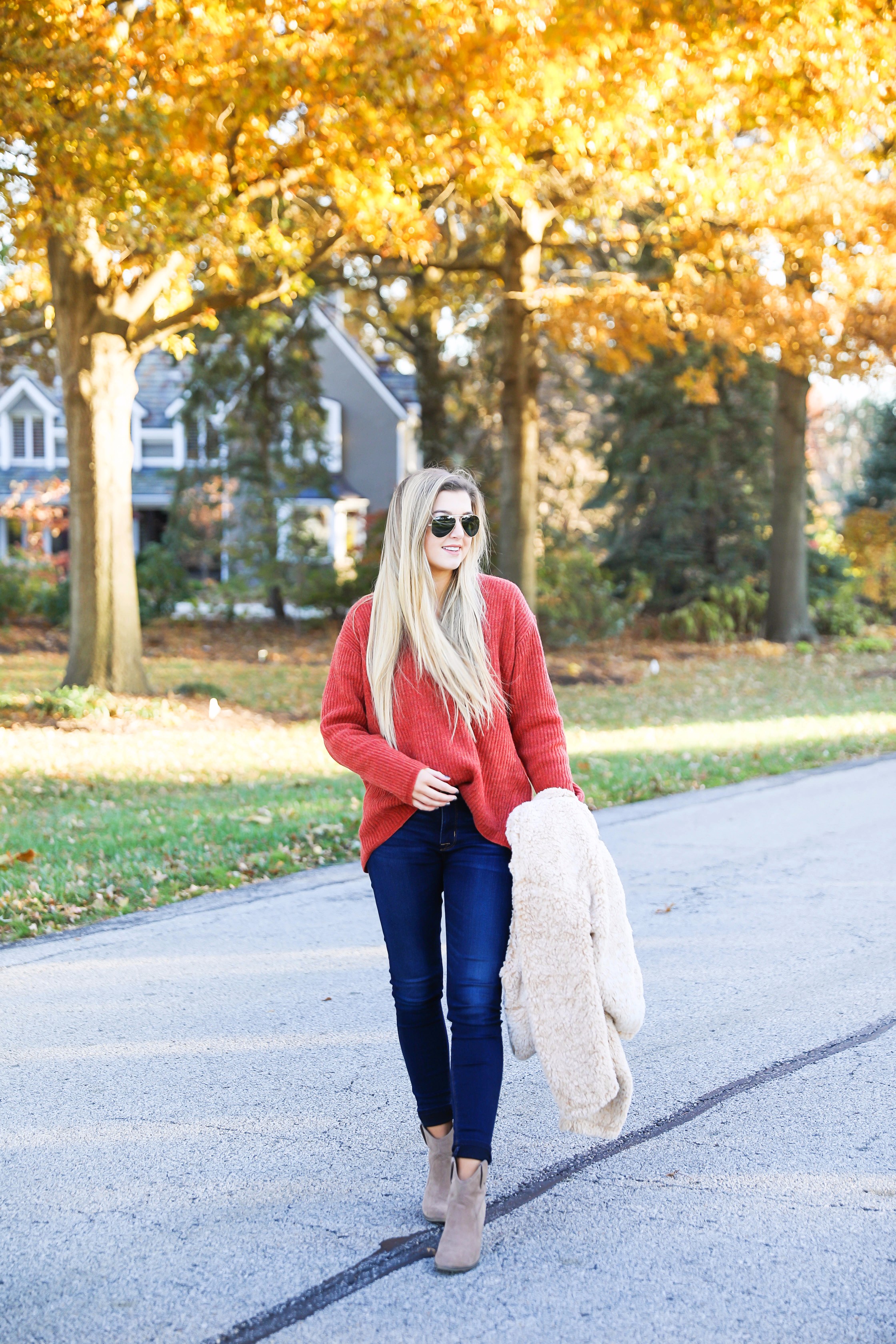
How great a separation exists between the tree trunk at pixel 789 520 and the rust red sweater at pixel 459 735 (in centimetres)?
2203

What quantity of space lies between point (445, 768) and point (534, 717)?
12.9 inches

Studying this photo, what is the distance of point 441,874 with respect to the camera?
359cm

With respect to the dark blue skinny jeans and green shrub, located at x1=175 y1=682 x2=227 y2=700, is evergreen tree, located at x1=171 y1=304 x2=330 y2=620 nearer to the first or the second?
green shrub, located at x1=175 y1=682 x2=227 y2=700

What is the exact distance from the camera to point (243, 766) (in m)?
11.4

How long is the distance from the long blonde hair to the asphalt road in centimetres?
Result: 137

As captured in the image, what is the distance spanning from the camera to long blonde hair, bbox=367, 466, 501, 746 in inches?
140

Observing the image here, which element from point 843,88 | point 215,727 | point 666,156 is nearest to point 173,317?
point 215,727

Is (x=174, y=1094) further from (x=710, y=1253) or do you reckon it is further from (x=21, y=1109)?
(x=710, y=1253)

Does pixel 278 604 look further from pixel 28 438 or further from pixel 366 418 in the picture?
pixel 28 438

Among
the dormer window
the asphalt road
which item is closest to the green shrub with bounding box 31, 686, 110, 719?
the asphalt road

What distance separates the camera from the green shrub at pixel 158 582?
83.9 feet

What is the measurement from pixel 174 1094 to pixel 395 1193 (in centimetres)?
107

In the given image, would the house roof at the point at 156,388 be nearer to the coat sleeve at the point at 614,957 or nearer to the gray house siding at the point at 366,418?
the gray house siding at the point at 366,418

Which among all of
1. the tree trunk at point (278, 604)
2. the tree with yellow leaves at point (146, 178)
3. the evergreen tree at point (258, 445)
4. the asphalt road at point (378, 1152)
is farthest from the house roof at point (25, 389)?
the asphalt road at point (378, 1152)
